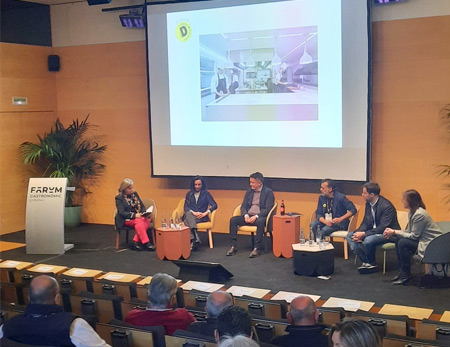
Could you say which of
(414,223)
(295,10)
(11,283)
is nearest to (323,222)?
(414,223)

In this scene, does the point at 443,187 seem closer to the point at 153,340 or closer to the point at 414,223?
the point at 414,223

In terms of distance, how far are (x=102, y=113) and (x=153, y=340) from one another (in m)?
7.44

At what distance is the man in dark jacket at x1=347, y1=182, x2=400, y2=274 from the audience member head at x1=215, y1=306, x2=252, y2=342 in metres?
4.26

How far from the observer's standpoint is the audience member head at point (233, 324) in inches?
123

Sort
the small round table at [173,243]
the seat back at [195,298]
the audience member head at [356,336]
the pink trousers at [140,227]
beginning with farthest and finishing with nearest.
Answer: the pink trousers at [140,227] → the small round table at [173,243] → the seat back at [195,298] → the audience member head at [356,336]

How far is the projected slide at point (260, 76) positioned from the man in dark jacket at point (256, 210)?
3.37 ft

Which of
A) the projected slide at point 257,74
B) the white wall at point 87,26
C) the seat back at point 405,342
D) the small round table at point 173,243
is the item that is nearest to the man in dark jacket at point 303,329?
the seat back at point 405,342

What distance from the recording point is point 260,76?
8.92m

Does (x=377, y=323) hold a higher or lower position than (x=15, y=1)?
lower

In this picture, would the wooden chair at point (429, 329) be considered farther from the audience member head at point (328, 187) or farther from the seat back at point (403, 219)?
the audience member head at point (328, 187)

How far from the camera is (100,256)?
27.9 ft

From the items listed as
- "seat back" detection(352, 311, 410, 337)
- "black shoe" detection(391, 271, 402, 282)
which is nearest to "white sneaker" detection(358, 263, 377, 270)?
"black shoe" detection(391, 271, 402, 282)

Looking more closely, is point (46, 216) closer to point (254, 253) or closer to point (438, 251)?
point (254, 253)

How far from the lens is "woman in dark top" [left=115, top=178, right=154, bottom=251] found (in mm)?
8711
